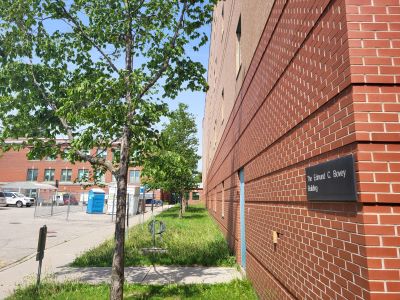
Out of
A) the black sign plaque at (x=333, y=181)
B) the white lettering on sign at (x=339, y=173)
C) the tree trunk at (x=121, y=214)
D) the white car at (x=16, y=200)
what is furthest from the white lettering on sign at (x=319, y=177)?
the white car at (x=16, y=200)

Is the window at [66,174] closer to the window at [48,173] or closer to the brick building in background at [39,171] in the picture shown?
the brick building in background at [39,171]

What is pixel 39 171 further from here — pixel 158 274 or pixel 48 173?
pixel 158 274

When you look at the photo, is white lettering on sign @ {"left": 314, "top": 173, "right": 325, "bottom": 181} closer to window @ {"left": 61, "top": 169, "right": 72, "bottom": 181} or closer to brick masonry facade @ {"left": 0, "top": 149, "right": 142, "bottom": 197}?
brick masonry facade @ {"left": 0, "top": 149, "right": 142, "bottom": 197}

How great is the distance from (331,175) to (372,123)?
60 centimetres

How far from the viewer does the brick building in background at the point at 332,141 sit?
2.42 metres

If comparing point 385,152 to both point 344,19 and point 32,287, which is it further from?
point 32,287

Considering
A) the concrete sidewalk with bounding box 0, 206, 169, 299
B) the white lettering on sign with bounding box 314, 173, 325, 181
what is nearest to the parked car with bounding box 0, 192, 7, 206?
the concrete sidewalk with bounding box 0, 206, 169, 299

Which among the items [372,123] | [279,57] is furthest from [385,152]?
[279,57]

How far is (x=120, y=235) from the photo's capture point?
20.6 feet

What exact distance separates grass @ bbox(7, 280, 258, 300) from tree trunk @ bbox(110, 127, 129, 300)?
29.5 inches

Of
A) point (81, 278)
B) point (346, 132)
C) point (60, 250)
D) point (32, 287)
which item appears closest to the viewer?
point (346, 132)

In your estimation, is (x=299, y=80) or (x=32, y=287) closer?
(x=299, y=80)

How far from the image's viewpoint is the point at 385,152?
97.7 inches

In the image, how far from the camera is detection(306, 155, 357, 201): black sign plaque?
2.58 metres
